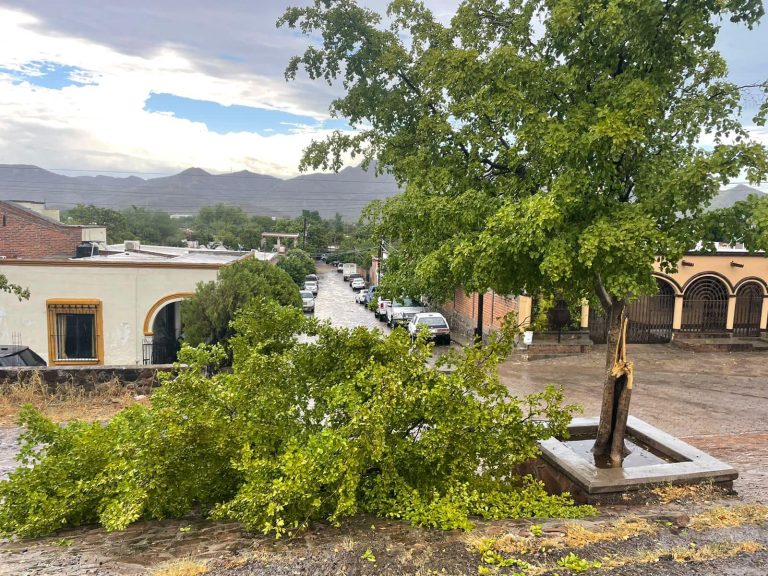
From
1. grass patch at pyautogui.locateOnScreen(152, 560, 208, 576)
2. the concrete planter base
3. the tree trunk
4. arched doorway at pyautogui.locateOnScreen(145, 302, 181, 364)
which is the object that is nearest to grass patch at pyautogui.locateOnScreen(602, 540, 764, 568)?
the concrete planter base

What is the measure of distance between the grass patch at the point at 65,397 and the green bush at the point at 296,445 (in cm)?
597

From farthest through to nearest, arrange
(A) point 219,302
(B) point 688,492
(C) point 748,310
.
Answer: (C) point 748,310, (A) point 219,302, (B) point 688,492

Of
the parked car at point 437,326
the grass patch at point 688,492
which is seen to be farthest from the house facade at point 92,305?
the grass patch at point 688,492

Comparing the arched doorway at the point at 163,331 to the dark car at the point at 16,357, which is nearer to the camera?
the dark car at the point at 16,357

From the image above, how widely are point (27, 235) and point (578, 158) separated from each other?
2435 cm

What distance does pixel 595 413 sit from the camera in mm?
11125

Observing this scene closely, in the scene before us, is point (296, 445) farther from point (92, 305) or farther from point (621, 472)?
point (92, 305)

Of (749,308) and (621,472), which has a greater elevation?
(749,308)

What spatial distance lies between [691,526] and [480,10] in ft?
22.7

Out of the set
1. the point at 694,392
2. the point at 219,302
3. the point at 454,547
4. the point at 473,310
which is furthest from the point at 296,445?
the point at 473,310

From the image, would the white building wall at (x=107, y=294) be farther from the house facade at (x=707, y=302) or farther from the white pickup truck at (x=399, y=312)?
the white pickup truck at (x=399, y=312)

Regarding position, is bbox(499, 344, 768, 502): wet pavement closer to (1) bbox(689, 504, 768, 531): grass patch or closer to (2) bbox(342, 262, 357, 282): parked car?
(1) bbox(689, 504, 768, 531): grass patch

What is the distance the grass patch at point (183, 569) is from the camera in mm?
4062

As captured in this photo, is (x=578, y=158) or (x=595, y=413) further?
(x=595, y=413)
